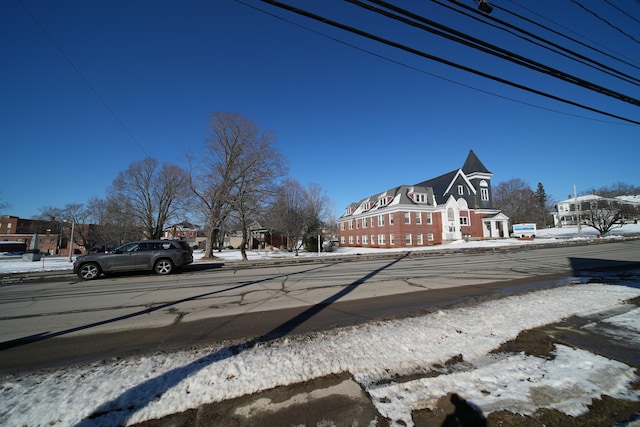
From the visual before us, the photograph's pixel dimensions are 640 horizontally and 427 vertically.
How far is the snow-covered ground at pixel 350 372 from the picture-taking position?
2646 millimetres

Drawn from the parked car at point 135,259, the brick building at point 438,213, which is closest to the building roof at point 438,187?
the brick building at point 438,213

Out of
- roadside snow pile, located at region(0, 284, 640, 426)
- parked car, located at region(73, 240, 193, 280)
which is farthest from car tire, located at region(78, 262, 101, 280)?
roadside snow pile, located at region(0, 284, 640, 426)

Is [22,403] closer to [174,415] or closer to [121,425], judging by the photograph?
[121,425]

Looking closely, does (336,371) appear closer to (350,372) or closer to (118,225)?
(350,372)

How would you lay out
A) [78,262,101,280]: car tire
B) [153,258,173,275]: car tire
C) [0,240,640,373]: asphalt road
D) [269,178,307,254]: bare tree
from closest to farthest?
[0,240,640,373]: asphalt road, [78,262,101,280]: car tire, [153,258,173,275]: car tire, [269,178,307,254]: bare tree

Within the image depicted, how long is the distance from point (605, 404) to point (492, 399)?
1.10 metres

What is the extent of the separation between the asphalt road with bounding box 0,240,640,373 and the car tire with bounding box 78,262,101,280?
87.2 inches

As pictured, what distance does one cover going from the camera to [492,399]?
268cm

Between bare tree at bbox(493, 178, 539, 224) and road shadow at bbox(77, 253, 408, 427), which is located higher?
bare tree at bbox(493, 178, 539, 224)

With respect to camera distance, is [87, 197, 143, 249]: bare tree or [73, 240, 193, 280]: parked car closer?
[73, 240, 193, 280]: parked car

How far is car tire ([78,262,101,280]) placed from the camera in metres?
12.8

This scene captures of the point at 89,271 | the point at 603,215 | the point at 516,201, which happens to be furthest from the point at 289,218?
the point at 516,201

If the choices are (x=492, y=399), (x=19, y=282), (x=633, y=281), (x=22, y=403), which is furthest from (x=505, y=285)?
(x=19, y=282)

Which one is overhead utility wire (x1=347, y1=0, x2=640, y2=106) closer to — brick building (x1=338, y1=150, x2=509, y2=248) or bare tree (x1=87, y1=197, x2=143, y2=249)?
brick building (x1=338, y1=150, x2=509, y2=248)
